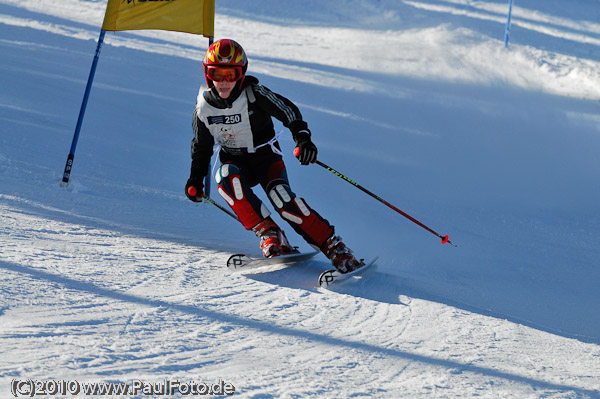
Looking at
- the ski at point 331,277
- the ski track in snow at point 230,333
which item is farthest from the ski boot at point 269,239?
the ski at point 331,277

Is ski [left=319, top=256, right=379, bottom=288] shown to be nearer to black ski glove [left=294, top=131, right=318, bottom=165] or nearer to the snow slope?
the snow slope

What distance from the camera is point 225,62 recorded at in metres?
3.74

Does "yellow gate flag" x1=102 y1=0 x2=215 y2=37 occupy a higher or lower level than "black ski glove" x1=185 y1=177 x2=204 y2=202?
higher

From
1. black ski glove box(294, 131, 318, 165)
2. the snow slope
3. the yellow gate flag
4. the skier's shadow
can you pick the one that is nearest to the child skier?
black ski glove box(294, 131, 318, 165)

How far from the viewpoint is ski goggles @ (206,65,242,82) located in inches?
148

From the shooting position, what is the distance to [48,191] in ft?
15.8

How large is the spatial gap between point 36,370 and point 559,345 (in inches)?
91.5

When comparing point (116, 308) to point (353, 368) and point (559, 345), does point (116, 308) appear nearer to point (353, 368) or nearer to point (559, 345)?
point (353, 368)

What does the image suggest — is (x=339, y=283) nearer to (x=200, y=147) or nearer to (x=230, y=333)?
(x=230, y=333)

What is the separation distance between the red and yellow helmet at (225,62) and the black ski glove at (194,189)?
631 mm

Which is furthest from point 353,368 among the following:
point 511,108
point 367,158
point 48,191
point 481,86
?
point 481,86

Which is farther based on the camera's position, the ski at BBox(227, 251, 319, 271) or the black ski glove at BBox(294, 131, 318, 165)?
the ski at BBox(227, 251, 319, 271)

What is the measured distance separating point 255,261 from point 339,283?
1.84 feet

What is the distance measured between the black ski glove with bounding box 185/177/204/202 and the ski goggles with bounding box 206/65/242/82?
2.08 feet
